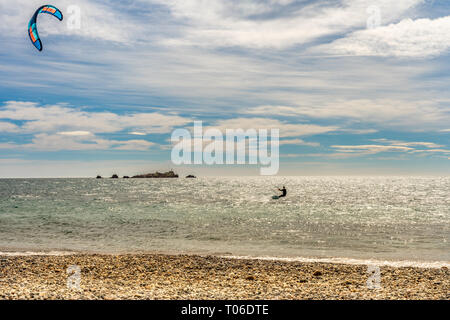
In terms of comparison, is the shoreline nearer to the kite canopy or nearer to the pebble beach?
the pebble beach

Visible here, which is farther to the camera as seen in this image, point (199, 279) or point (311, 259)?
point (311, 259)

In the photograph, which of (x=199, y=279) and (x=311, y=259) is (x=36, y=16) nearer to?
(x=199, y=279)

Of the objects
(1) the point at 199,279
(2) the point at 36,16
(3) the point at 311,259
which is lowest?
(3) the point at 311,259

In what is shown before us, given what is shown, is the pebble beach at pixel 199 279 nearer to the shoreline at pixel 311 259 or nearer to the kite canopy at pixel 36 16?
the shoreline at pixel 311 259

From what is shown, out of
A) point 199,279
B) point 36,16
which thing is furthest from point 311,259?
point 36,16

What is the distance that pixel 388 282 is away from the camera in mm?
13305

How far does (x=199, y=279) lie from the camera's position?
1412 centimetres

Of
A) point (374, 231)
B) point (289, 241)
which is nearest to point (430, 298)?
point (289, 241)

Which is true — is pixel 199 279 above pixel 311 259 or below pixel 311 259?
above

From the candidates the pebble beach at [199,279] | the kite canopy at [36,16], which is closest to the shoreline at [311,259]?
the pebble beach at [199,279]

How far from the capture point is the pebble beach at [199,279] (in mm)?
10688

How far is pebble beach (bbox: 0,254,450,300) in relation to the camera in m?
10.7
